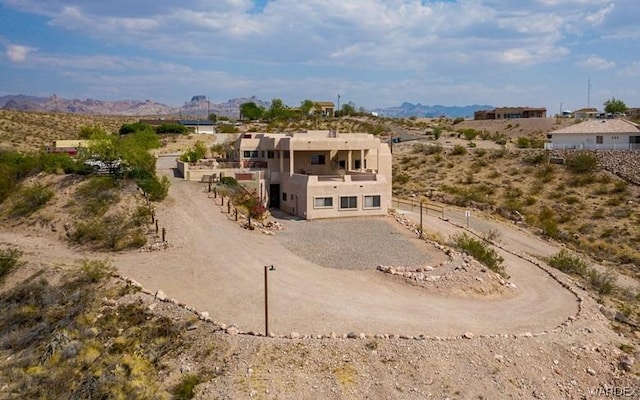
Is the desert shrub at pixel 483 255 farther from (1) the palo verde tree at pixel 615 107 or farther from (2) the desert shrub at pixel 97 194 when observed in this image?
(1) the palo verde tree at pixel 615 107

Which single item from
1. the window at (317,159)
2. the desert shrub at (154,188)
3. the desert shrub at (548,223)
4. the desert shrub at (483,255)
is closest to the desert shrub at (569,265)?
the desert shrub at (483,255)

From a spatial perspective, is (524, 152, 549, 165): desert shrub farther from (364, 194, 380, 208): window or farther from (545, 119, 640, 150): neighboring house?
(364, 194, 380, 208): window

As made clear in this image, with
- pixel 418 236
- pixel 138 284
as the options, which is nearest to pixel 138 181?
pixel 138 284

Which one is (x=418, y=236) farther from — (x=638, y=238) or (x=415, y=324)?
(x=638, y=238)

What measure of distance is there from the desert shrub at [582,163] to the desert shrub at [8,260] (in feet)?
165

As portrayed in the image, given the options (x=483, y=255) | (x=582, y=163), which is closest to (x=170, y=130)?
(x=582, y=163)

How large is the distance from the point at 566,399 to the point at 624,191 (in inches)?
1551

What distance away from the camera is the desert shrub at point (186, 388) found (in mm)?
16281

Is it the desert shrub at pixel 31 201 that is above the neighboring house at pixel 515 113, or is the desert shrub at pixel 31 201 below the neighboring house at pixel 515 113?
below

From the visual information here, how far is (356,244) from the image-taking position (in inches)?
1211

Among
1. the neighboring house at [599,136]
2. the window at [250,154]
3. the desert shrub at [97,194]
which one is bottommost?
the desert shrub at [97,194]

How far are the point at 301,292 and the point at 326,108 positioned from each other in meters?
105

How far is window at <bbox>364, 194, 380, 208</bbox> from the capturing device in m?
37.8

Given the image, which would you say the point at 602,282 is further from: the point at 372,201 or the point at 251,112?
the point at 251,112
